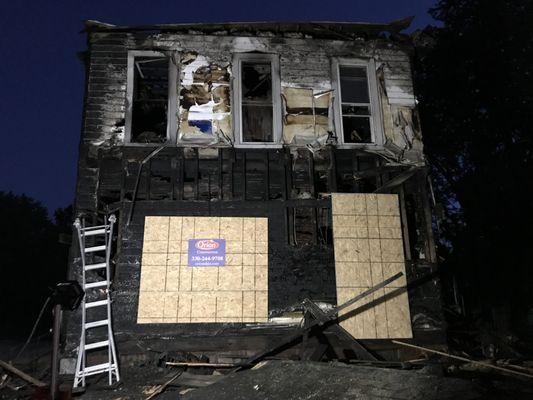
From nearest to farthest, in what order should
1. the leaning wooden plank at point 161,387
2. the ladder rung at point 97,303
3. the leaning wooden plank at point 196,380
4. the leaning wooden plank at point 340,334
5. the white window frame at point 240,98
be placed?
the leaning wooden plank at point 161,387
the leaning wooden plank at point 196,380
the leaning wooden plank at point 340,334
the ladder rung at point 97,303
the white window frame at point 240,98

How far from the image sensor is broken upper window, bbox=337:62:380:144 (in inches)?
393

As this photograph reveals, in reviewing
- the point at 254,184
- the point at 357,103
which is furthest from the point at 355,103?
the point at 254,184

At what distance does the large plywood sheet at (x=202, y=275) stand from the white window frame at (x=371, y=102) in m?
2.86

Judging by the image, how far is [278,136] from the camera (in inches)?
379

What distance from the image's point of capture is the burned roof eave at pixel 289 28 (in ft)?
32.2

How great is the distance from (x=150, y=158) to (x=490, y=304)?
36.4ft

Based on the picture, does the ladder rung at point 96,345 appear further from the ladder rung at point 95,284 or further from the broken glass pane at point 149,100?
the broken glass pane at point 149,100

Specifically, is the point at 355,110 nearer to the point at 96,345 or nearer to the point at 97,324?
the point at 97,324

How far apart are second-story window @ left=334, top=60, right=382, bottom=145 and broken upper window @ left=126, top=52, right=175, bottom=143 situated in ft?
12.3

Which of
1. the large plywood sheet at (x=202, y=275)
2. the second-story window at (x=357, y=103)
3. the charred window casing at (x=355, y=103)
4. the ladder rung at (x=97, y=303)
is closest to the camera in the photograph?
the ladder rung at (x=97, y=303)

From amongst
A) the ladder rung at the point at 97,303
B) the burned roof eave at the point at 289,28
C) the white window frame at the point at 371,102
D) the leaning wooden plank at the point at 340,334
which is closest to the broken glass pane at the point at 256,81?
the burned roof eave at the point at 289,28

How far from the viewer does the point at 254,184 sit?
9.25 metres

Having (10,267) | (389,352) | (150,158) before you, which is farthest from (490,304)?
(10,267)

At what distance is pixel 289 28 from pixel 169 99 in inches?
126
